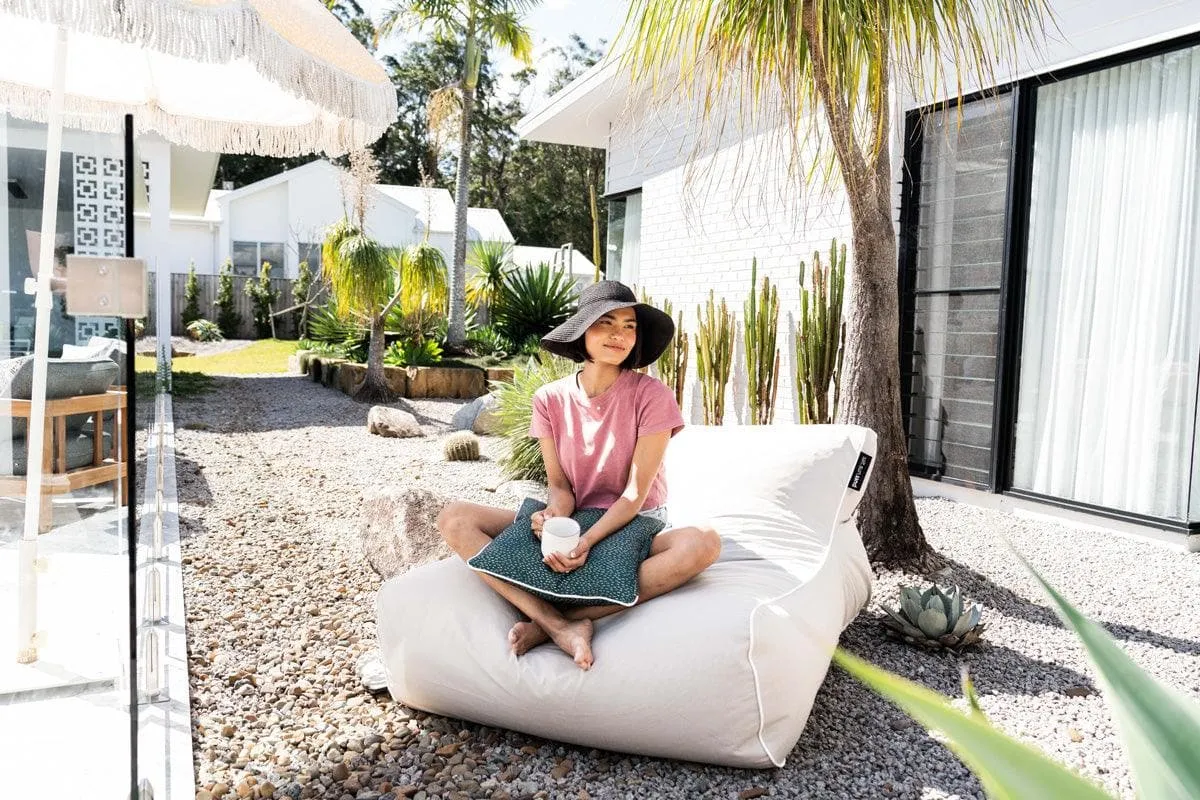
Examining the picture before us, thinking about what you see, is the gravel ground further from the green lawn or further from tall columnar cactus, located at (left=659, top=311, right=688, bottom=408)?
the green lawn

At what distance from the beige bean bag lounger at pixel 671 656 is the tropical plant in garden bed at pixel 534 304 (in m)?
11.6

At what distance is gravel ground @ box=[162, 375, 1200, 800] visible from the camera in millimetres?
2477

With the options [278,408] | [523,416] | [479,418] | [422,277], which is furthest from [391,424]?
[422,277]

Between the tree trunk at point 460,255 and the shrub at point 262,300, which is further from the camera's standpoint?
the shrub at point 262,300

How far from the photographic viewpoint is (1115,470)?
16.7 feet

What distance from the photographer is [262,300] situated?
2189cm

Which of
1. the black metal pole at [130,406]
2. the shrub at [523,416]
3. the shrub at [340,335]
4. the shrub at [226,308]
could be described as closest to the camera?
the black metal pole at [130,406]

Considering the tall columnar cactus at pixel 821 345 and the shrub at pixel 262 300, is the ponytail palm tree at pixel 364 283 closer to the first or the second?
the tall columnar cactus at pixel 821 345

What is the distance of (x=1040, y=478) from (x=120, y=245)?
5.06m

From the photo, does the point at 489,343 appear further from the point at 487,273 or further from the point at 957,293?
the point at 957,293

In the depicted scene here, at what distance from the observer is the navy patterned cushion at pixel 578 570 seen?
8.87 feet

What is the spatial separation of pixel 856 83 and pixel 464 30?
12.7 metres

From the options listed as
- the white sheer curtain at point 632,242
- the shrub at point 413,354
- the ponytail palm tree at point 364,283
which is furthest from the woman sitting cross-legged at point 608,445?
the shrub at point 413,354

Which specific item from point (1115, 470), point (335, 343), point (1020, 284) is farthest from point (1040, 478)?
point (335, 343)
